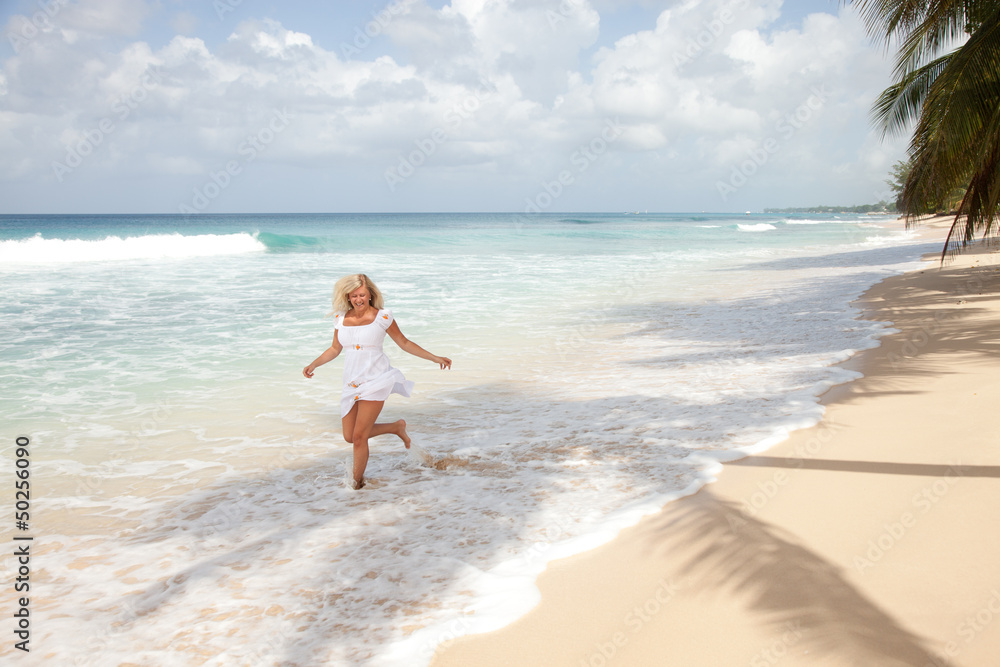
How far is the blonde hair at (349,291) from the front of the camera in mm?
4387

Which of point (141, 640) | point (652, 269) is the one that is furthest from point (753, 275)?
point (141, 640)

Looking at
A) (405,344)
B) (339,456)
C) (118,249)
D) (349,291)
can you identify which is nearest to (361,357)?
(405,344)

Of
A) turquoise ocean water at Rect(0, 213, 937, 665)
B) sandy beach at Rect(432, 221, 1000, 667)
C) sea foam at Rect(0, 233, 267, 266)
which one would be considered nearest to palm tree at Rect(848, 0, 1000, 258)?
turquoise ocean water at Rect(0, 213, 937, 665)

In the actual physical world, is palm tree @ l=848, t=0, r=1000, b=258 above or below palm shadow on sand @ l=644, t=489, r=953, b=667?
above

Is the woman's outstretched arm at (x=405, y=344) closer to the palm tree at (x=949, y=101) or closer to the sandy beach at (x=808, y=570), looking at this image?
the sandy beach at (x=808, y=570)

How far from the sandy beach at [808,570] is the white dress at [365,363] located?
1.79 meters

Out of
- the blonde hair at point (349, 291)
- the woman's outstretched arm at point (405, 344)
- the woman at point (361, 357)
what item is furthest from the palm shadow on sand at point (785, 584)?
the blonde hair at point (349, 291)

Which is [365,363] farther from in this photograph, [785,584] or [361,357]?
[785,584]

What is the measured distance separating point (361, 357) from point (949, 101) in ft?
34.8

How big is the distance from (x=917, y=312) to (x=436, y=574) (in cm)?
1047

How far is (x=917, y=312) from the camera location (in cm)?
1063

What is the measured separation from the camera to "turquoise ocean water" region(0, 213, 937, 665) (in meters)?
3.05

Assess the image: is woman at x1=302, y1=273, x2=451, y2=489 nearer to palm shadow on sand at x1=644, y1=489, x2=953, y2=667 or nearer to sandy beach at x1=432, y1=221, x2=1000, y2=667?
sandy beach at x1=432, y1=221, x2=1000, y2=667

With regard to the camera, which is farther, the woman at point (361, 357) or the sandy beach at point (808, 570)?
the woman at point (361, 357)
